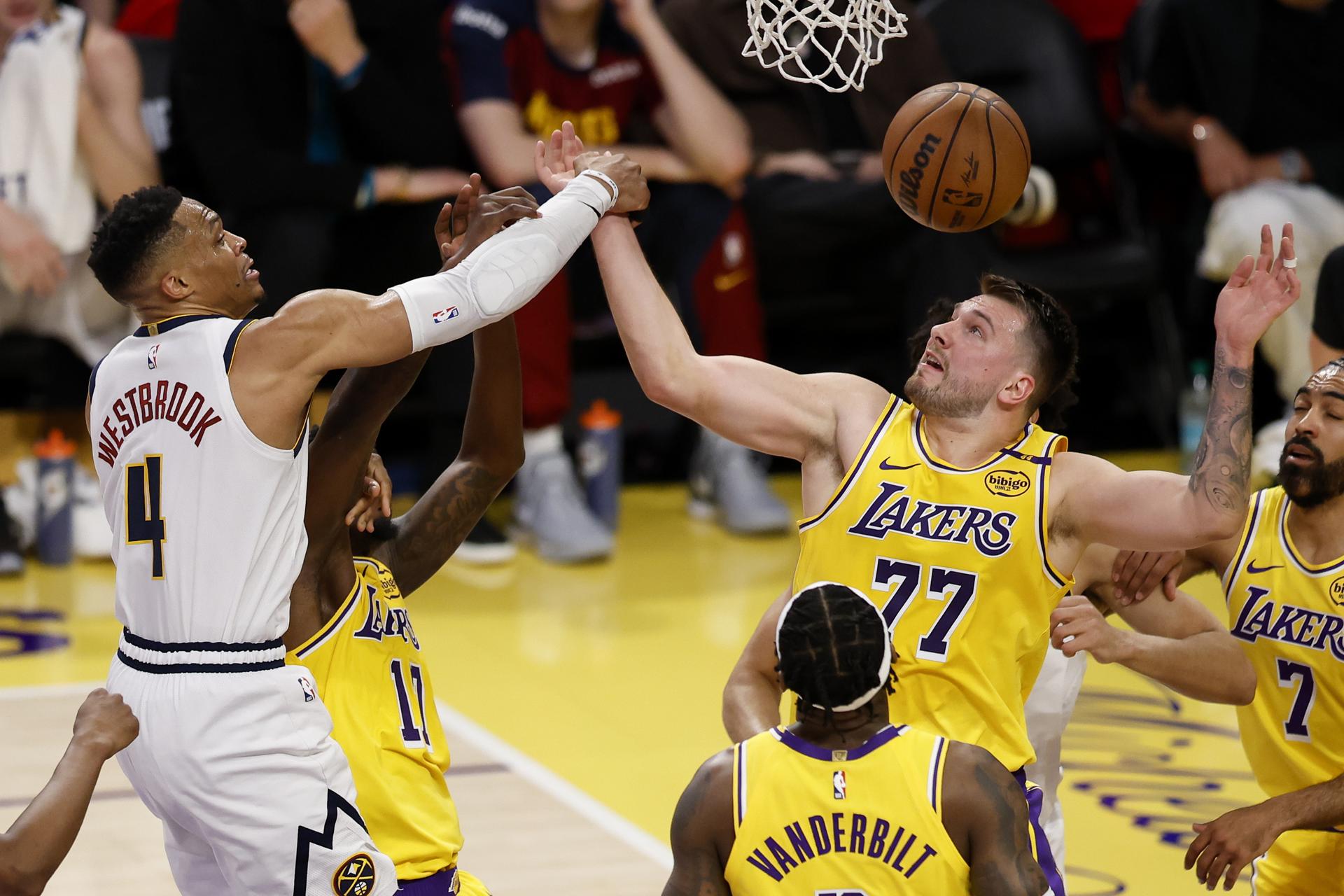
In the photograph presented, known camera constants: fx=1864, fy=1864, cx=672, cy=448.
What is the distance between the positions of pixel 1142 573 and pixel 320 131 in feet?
16.9

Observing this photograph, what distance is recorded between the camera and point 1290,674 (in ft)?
15.3

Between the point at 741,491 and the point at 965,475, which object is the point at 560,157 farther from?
the point at 741,491

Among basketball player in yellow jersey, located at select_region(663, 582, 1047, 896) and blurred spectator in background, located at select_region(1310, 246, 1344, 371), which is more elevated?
blurred spectator in background, located at select_region(1310, 246, 1344, 371)

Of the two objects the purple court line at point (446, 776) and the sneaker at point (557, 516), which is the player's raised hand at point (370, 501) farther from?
the sneaker at point (557, 516)

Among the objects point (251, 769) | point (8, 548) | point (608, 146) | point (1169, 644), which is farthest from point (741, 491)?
point (251, 769)

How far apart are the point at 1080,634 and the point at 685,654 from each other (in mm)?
3400

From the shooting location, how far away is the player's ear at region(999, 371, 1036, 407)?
4.12 m

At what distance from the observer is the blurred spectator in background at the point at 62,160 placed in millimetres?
7910

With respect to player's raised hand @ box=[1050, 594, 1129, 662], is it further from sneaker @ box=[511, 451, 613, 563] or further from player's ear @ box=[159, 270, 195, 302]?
sneaker @ box=[511, 451, 613, 563]

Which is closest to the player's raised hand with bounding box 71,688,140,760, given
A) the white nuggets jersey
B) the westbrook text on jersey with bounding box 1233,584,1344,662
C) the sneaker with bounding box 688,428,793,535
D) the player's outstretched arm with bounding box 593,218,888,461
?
the white nuggets jersey

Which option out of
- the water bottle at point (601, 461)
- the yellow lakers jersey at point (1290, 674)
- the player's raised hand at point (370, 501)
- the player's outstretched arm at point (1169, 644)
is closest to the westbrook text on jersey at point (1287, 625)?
the yellow lakers jersey at point (1290, 674)

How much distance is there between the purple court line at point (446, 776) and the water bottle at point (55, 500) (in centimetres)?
235

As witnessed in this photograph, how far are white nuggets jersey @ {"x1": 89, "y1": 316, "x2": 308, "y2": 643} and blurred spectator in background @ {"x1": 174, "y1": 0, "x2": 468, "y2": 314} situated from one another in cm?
457

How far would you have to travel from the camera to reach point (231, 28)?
26.6 ft
